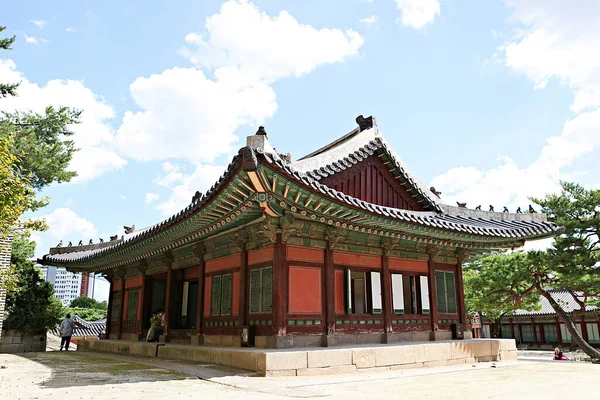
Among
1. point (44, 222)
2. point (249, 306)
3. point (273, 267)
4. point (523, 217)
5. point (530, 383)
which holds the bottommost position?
point (530, 383)

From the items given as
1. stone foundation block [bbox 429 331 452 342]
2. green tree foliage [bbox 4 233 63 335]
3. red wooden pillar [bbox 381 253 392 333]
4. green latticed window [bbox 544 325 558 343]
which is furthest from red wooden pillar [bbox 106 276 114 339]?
green latticed window [bbox 544 325 558 343]

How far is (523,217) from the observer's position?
51.2 feet

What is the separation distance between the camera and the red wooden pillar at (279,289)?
11.5 metres

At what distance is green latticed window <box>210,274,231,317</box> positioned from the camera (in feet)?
45.5

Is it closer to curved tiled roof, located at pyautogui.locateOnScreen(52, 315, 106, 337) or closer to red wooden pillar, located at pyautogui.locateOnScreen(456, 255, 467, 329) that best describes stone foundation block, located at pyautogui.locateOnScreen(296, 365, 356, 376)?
red wooden pillar, located at pyautogui.locateOnScreen(456, 255, 467, 329)

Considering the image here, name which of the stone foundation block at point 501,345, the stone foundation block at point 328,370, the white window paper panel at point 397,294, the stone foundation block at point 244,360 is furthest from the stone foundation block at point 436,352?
the stone foundation block at point 244,360

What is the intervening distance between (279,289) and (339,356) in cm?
226

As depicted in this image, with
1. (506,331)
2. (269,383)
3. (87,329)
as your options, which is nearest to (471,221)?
(269,383)

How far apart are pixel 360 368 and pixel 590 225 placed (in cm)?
1967

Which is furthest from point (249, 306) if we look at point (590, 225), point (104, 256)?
point (590, 225)

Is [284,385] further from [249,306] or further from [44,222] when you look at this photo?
[44,222]

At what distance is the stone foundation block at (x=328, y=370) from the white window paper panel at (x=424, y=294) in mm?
4963

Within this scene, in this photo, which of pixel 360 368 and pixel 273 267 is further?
pixel 273 267

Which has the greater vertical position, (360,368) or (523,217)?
(523,217)
